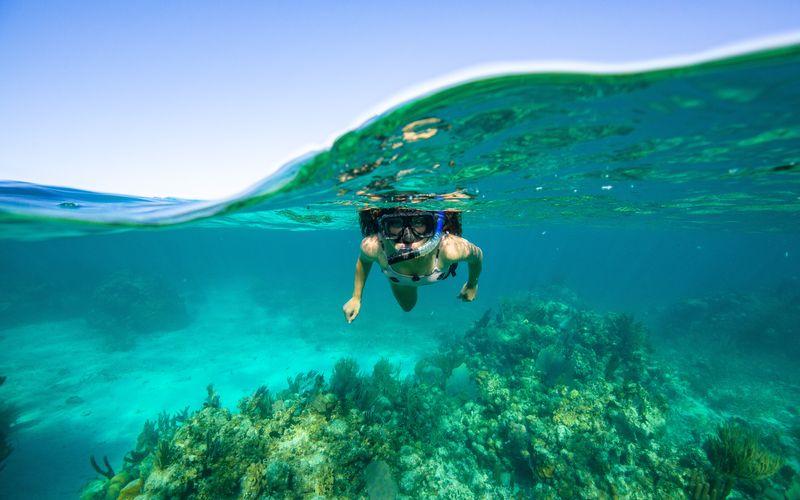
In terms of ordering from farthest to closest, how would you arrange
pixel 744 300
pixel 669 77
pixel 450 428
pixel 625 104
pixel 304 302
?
1. pixel 304 302
2. pixel 744 300
3. pixel 450 428
4. pixel 625 104
5. pixel 669 77

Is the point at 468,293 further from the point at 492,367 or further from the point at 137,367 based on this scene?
the point at 137,367

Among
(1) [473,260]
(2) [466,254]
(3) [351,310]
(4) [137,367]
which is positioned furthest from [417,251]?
(4) [137,367]

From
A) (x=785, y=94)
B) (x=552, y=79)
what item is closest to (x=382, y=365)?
(x=552, y=79)

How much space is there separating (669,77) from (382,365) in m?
9.79

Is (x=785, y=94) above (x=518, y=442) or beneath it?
above

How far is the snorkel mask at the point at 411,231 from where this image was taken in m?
4.42

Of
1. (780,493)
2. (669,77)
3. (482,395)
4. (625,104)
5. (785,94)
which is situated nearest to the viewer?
(669,77)

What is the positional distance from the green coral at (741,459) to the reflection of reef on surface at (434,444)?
31cm

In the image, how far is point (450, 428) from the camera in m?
8.09

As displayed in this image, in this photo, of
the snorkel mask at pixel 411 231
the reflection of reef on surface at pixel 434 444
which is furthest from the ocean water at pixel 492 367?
the snorkel mask at pixel 411 231

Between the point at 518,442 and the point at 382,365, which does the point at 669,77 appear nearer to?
the point at 518,442

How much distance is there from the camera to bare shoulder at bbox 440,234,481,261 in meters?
4.74

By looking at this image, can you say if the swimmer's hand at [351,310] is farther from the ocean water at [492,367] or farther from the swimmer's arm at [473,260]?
the ocean water at [492,367]

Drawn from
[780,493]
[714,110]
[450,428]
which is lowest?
[780,493]
